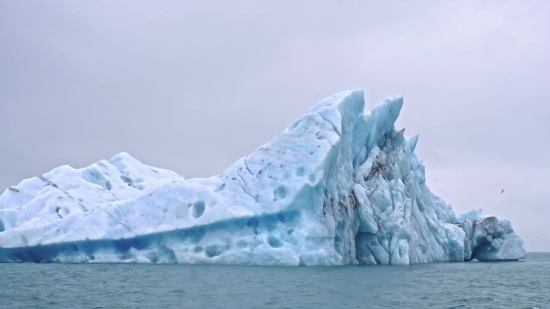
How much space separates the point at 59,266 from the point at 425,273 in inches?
447

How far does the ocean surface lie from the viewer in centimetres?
1170

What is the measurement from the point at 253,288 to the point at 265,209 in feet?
20.2

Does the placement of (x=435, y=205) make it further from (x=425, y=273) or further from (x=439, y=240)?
(x=425, y=273)

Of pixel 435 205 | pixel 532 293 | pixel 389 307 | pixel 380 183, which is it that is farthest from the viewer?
pixel 435 205

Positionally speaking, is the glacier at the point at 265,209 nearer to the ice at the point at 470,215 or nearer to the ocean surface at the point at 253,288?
the ocean surface at the point at 253,288

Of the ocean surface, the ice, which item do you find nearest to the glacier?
the ocean surface

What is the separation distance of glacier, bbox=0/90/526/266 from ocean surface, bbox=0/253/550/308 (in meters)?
1.11

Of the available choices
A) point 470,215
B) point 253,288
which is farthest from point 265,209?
point 470,215

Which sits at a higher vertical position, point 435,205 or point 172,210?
point 435,205

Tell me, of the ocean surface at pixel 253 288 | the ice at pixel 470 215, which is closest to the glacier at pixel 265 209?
the ocean surface at pixel 253 288

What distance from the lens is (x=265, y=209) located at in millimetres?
19516

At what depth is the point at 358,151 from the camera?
2459cm

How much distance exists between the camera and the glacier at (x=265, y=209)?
19531mm

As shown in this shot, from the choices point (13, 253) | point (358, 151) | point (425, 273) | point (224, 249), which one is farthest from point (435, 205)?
point (13, 253)
